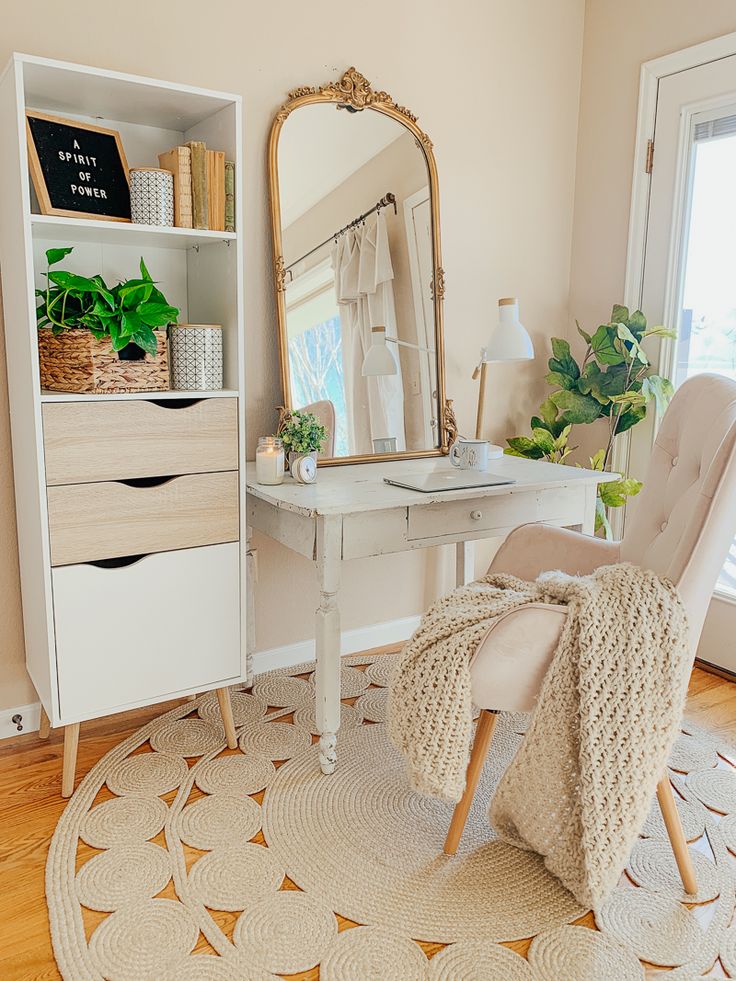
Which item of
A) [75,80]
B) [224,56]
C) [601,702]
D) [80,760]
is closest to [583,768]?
[601,702]

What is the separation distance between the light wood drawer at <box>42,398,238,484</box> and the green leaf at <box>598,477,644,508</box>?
1.37 metres

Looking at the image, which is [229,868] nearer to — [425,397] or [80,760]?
[80,760]

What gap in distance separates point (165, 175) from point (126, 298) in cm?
31

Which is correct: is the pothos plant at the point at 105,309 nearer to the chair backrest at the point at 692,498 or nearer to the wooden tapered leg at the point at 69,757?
the wooden tapered leg at the point at 69,757

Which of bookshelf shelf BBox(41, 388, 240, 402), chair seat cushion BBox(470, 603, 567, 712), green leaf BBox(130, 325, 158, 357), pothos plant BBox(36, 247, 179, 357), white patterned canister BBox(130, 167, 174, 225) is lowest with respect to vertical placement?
chair seat cushion BBox(470, 603, 567, 712)

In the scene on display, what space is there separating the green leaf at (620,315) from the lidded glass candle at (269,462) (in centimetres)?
135

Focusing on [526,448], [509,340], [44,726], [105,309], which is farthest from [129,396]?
[526,448]

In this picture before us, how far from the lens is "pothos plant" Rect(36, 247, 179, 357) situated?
1794 millimetres

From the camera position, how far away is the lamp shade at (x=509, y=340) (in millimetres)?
2520

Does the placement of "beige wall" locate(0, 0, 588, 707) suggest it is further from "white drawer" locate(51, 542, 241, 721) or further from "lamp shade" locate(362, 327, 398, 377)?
"white drawer" locate(51, 542, 241, 721)

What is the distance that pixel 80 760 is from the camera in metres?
2.09

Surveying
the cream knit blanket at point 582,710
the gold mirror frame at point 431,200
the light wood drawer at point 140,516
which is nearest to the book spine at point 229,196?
the gold mirror frame at point 431,200

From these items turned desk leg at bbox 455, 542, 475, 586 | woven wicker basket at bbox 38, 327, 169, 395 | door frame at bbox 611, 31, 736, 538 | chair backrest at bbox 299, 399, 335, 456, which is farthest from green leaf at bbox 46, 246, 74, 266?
door frame at bbox 611, 31, 736, 538

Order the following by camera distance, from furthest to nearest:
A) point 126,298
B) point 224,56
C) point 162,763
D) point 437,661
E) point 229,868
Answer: point 224,56 < point 162,763 < point 126,298 < point 229,868 < point 437,661
